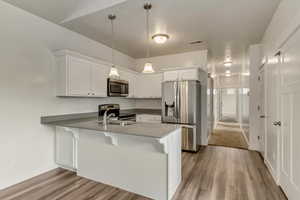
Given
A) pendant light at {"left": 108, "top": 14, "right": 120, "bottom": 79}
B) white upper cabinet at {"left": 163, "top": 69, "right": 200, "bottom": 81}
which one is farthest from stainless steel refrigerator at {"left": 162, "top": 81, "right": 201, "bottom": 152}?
pendant light at {"left": 108, "top": 14, "right": 120, "bottom": 79}

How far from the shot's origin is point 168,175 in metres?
2.04

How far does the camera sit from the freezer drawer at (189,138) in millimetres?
3922

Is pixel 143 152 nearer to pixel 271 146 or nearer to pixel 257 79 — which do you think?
pixel 271 146

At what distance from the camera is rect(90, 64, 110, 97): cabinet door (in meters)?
3.49

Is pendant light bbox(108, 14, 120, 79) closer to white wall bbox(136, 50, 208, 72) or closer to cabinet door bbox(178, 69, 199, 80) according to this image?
white wall bbox(136, 50, 208, 72)

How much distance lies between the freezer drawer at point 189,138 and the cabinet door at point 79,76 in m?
2.55

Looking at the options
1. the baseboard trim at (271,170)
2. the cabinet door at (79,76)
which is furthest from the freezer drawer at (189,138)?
the cabinet door at (79,76)

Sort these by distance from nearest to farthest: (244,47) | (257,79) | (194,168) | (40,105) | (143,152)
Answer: (143,152) → (40,105) → (194,168) → (257,79) → (244,47)

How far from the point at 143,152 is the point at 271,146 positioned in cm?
246

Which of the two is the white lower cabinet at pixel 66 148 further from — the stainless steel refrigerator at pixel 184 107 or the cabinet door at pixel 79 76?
the stainless steel refrigerator at pixel 184 107

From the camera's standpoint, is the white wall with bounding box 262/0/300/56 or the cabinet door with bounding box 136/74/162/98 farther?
the cabinet door with bounding box 136/74/162/98

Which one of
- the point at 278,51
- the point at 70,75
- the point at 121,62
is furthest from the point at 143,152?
the point at 121,62

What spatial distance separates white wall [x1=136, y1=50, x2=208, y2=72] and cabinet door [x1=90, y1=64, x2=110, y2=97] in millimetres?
2032

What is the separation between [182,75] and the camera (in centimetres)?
414
